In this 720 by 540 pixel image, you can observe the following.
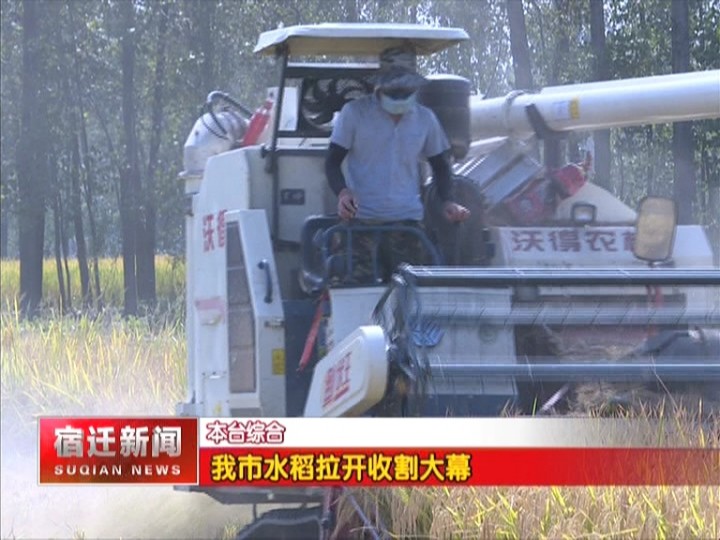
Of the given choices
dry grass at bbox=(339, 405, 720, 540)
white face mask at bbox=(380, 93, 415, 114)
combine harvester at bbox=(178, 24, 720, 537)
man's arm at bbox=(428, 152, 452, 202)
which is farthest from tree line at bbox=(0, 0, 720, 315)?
dry grass at bbox=(339, 405, 720, 540)

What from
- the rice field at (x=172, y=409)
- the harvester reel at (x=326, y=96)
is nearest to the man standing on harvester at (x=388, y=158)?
the harvester reel at (x=326, y=96)

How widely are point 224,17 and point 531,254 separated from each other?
15.0 ft

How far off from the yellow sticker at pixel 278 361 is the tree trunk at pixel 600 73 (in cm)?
165

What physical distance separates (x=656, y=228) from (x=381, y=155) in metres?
0.93

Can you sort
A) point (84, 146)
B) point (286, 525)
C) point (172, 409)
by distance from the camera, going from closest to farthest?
point (286, 525)
point (172, 409)
point (84, 146)

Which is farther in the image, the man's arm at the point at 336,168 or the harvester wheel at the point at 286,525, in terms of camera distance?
the man's arm at the point at 336,168

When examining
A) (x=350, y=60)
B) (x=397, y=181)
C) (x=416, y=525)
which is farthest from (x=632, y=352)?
(x=350, y=60)

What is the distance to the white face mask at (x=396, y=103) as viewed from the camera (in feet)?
16.9

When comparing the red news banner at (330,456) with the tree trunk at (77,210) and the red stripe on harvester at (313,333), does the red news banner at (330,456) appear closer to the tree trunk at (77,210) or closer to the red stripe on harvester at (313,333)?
the red stripe on harvester at (313,333)

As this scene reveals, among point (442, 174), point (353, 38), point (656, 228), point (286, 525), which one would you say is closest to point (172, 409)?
point (286, 525)

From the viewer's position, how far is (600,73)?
6359mm

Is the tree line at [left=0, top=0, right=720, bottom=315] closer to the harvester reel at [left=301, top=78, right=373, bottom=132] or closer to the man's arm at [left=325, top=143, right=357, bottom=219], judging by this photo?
the harvester reel at [left=301, top=78, right=373, bottom=132]

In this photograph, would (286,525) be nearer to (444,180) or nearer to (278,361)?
(278,361)

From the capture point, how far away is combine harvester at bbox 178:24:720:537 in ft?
14.0
